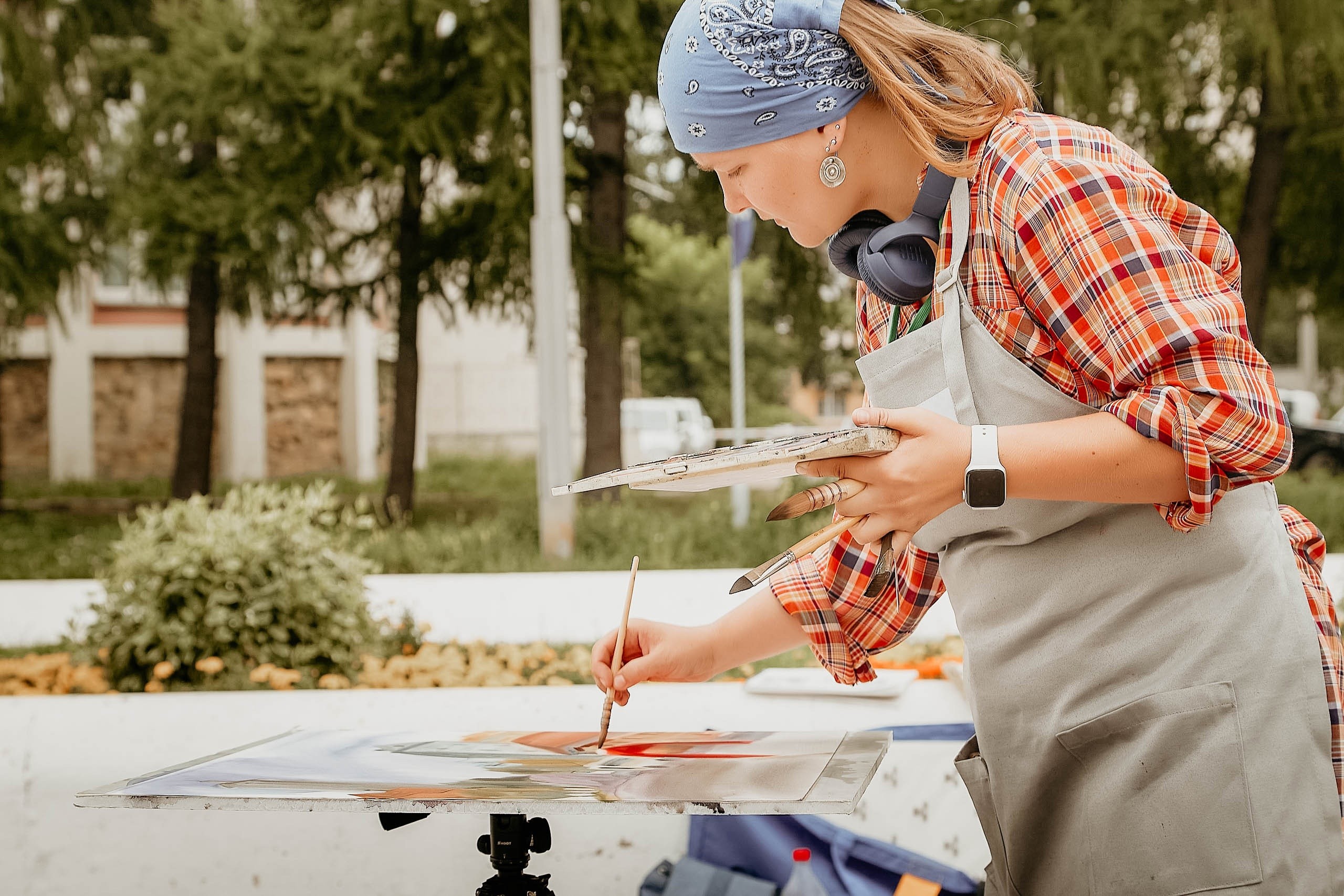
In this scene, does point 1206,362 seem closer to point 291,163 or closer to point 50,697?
point 50,697

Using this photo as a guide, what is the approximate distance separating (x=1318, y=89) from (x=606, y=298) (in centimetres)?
574

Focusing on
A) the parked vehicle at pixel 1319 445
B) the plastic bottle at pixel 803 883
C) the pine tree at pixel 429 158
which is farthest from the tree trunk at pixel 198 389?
the parked vehicle at pixel 1319 445

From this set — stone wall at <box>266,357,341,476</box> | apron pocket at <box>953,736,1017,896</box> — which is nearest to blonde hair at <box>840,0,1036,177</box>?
apron pocket at <box>953,736,1017,896</box>

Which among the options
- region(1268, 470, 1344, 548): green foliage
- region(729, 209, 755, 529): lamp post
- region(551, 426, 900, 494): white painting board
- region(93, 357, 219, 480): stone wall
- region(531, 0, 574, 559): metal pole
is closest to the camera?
region(551, 426, 900, 494): white painting board

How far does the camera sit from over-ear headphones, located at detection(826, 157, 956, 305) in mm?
1241

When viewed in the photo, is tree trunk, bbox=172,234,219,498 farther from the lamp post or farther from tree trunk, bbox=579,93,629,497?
the lamp post

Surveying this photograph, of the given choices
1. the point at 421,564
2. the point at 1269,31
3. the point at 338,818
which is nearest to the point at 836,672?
the point at 338,818

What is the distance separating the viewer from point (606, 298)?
9.78m

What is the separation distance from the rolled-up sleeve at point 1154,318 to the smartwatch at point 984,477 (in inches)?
4.6

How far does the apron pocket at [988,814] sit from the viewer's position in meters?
1.32

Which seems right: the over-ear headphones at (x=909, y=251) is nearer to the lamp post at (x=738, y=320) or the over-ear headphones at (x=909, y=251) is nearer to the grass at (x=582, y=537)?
the grass at (x=582, y=537)

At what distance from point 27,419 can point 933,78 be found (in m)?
20.1

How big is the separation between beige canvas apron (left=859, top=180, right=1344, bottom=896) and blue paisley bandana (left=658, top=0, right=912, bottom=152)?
172 mm

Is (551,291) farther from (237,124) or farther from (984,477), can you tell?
(984,477)
